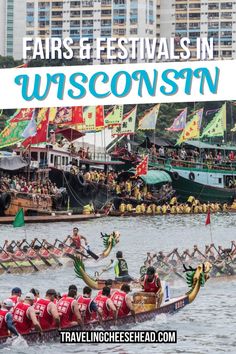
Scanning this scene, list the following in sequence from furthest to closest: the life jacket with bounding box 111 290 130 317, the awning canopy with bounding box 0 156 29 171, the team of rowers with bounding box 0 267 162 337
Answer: the awning canopy with bounding box 0 156 29 171
the life jacket with bounding box 111 290 130 317
the team of rowers with bounding box 0 267 162 337

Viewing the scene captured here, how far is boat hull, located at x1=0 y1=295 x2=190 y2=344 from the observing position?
27.8 meters

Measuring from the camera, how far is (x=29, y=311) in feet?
89.0

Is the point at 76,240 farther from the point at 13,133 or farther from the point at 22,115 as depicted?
the point at 22,115

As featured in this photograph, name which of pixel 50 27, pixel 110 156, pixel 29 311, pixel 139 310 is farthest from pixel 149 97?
pixel 50 27

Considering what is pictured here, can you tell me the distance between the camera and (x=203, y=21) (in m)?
186

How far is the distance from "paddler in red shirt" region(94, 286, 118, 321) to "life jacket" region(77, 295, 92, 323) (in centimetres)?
71

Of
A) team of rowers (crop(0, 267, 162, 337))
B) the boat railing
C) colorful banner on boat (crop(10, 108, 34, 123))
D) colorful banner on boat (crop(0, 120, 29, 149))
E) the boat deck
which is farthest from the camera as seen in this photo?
the boat railing

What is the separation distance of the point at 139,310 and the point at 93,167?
68.3 m

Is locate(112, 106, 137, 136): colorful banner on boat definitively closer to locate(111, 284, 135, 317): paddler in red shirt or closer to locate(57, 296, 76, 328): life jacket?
locate(111, 284, 135, 317): paddler in red shirt

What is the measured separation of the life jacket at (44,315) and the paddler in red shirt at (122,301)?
3.08 m

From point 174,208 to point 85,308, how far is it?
6860 centimetres

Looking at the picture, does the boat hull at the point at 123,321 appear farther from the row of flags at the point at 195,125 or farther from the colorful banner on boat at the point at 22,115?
the row of flags at the point at 195,125

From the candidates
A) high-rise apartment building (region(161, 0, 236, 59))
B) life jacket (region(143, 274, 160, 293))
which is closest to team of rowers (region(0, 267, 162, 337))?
life jacket (region(143, 274, 160, 293))

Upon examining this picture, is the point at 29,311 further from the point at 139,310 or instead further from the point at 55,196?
the point at 55,196
